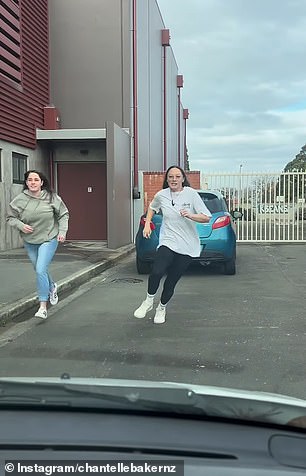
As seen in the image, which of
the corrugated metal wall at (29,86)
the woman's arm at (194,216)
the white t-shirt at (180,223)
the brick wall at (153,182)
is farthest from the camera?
the brick wall at (153,182)

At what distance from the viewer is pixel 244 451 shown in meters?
1.57

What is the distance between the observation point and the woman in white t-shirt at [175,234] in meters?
6.32

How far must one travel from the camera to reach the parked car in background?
9898 mm

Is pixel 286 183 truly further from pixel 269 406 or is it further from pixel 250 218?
pixel 269 406

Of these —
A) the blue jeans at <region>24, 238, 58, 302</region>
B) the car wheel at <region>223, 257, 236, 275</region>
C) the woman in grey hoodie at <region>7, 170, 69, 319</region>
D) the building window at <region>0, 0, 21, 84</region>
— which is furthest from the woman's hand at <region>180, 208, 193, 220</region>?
A: the building window at <region>0, 0, 21, 84</region>

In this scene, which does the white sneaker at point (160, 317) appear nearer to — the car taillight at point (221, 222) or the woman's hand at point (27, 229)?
the woman's hand at point (27, 229)

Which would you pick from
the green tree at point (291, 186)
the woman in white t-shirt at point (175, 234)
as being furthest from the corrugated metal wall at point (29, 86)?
the woman in white t-shirt at point (175, 234)

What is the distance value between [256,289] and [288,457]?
24.5 feet

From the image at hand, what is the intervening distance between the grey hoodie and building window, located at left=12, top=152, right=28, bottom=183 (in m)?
7.85

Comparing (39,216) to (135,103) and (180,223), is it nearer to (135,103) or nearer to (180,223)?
(180,223)

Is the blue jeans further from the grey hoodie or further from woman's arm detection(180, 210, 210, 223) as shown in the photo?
woman's arm detection(180, 210, 210, 223)

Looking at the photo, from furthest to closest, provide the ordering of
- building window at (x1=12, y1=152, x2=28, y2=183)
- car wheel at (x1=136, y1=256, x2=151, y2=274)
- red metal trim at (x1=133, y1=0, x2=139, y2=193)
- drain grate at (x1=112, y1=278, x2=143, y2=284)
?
red metal trim at (x1=133, y1=0, x2=139, y2=193)
building window at (x1=12, y1=152, x2=28, y2=183)
car wheel at (x1=136, y1=256, x2=151, y2=274)
drain grate at (x1=112, y1=278, x2=143, y2=284)

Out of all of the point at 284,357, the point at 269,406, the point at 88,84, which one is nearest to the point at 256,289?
the point at 284,357

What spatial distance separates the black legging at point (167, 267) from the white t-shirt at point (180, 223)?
0.07m
